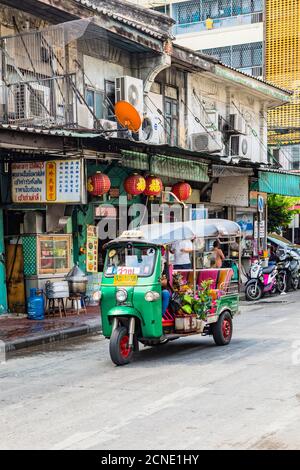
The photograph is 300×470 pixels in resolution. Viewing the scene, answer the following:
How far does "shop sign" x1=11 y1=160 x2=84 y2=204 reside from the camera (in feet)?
48.1

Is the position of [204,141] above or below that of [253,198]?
above

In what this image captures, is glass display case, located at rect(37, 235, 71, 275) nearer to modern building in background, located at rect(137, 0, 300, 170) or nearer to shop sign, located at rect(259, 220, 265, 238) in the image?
shop sign, located at rect(259, 220, 265, 238)

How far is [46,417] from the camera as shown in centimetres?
711

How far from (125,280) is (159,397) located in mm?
2747

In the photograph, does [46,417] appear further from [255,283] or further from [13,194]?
[255,283]

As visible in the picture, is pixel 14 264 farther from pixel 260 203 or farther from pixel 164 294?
pixel 260 203

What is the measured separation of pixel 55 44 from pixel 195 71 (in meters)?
6.62

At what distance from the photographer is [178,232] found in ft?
36.1

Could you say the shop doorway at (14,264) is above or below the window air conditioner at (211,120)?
below

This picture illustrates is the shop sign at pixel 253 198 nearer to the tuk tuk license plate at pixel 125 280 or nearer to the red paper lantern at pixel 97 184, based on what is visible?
the red paper lantern at pixel 97 184

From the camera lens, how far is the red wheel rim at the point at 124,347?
1005cm

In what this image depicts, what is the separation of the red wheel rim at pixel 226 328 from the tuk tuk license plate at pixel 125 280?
2.10 m

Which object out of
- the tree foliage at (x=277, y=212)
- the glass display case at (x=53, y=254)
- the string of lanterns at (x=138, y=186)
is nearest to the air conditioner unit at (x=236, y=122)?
the string of lanterns at (x=138, y=186)

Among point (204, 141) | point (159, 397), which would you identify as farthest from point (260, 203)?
point (159, 397)
